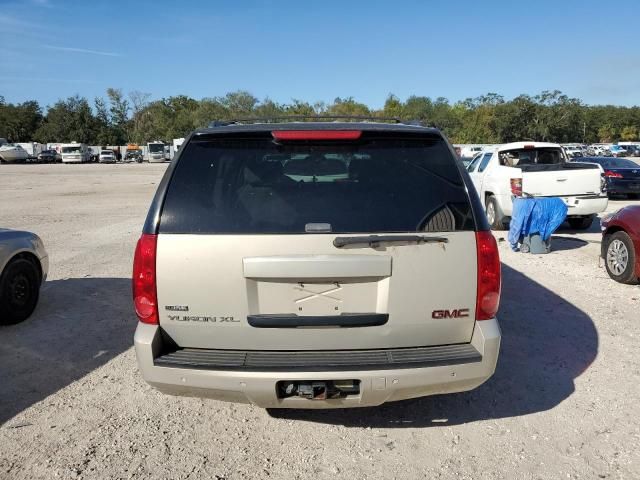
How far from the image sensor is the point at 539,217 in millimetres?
8844

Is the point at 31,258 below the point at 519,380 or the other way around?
the other way around

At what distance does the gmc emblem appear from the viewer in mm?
2848

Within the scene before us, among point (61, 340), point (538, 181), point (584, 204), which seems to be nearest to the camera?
point (61, 340)

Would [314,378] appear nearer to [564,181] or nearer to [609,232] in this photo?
[609,232]

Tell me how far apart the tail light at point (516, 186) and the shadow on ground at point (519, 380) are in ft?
15.9

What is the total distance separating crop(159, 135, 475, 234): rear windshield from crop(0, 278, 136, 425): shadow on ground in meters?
2.09

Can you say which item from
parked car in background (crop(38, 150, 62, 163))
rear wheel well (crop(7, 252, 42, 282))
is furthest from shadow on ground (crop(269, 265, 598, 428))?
parked car in background (crop(38, 150, 62, 163))

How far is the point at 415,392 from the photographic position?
2799 millimetres

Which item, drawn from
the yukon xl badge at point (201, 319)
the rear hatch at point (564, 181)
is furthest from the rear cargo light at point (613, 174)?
the yukon xl badge at point (201, 319)

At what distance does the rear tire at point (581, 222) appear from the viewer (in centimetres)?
1152

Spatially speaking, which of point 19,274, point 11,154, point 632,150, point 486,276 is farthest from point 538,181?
point 11,154

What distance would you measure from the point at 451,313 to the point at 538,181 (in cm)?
837

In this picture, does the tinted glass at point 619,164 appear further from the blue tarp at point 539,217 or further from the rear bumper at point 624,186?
the blue tarp at point 539,217

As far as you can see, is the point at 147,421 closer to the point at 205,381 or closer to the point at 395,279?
the point at 205,381
